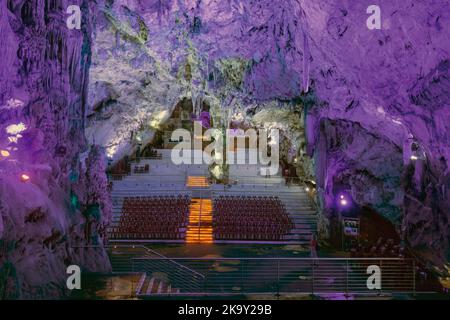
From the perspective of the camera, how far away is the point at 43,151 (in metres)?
9.84

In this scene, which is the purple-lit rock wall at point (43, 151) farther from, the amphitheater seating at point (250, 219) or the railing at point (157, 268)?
A: the amphitheater seating at point (250, 219)

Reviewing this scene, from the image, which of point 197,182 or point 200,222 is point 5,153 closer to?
point 200,222

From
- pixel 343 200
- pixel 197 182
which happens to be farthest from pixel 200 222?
pixel 343 200

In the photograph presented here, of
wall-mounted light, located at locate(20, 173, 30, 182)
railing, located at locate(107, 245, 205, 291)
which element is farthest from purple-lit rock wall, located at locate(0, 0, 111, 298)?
railing, located at locate(107, 245, 205, 291)

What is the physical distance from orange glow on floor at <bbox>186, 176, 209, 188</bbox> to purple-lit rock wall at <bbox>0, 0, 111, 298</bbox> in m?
9.98

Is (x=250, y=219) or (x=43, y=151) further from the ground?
(x=43, y=151)

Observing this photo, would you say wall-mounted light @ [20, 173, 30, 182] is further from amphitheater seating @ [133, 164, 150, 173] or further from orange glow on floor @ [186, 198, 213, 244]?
amphitheater seating @ [133, 164, 150, 173]

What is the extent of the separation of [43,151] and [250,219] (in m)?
9.73

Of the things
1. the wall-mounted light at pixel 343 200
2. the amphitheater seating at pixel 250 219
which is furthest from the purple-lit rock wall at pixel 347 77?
the amphitheater seating at pixel 250 219

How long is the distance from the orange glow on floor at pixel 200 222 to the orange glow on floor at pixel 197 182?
1.93m

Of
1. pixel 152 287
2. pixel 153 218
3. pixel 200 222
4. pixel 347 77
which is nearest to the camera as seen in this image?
pixel 152 287

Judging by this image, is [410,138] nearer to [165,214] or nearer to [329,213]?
[329,213]

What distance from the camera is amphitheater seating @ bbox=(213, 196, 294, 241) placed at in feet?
56.7

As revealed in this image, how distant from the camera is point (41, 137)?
9789mm
